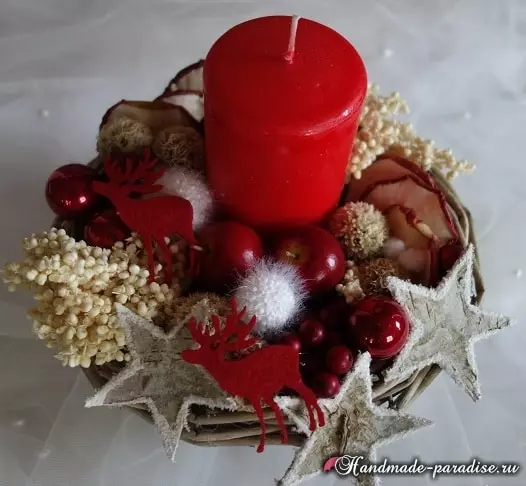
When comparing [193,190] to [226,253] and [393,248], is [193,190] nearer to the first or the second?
[226,253]

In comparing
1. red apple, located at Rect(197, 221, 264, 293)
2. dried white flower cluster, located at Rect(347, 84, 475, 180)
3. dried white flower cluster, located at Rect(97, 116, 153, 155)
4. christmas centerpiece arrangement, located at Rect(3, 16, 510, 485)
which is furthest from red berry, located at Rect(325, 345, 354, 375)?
dried white flower cluster, located at Rect(97, 116, 153, 155)

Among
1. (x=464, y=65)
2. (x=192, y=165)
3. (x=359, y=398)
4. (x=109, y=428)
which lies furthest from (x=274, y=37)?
(x=464, y=65)

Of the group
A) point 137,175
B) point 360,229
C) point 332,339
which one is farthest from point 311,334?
point 137,175

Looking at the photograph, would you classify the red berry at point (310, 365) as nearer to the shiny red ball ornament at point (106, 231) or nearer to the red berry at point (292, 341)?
the red berry at point (292, 341)

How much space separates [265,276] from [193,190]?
0.14m

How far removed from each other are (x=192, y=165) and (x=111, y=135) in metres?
0.10

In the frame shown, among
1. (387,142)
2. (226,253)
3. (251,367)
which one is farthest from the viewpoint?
(387,142)

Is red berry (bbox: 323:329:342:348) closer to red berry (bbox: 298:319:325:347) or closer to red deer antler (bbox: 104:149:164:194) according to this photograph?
red berry (bbox: 298:319:325:347)

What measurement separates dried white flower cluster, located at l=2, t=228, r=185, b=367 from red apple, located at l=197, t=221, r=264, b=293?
0.20 feet

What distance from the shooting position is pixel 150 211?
695 millimetres

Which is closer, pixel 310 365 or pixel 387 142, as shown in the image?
pixel 310 365

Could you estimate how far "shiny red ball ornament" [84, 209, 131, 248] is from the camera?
725mm

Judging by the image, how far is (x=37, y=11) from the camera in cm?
118

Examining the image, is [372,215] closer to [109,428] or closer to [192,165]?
[192,165]
